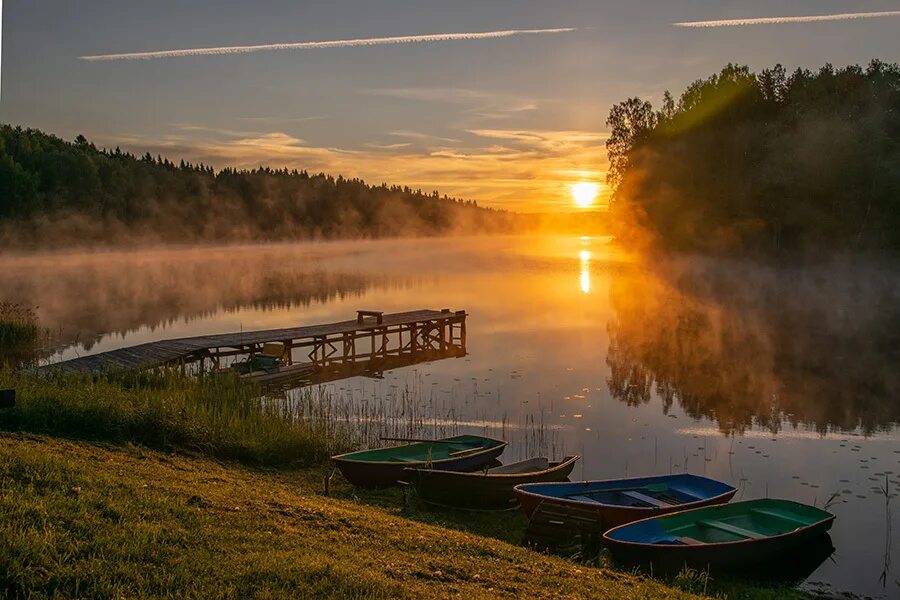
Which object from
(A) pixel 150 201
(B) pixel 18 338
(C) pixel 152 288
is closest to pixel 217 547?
(B) pixel 18 338

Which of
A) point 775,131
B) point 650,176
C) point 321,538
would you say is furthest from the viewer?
point 650,176

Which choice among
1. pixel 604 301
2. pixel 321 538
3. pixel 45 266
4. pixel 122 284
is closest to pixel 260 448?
pixel 321 538

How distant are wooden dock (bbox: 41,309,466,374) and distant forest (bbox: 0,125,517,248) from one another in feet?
174

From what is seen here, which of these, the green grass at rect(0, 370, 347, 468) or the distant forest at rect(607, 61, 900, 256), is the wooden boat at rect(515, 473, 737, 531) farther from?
the distant forest at rect(607, 61, 900, 256)

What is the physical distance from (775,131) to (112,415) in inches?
2331

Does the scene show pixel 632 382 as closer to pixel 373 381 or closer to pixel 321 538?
pixel 373 381

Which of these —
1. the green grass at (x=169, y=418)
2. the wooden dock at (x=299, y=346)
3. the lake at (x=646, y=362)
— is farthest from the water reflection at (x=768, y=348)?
the green grass at (x=169, y=418)

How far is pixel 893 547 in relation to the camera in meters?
12.8

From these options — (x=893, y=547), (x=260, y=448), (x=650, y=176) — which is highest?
(x=650, y=176)

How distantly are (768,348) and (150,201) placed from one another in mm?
84549

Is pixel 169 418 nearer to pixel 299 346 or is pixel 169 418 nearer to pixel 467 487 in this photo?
pixel 467 487

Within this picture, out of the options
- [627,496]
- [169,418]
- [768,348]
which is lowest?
[627,496]

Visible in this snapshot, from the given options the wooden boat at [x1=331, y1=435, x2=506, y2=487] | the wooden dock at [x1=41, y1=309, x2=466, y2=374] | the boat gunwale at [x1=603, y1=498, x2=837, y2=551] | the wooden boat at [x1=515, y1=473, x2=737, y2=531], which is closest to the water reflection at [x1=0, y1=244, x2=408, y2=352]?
the wooden dock at [x1=41, y1=309, x2=466, y2=374]

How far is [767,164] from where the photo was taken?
2362 inches
